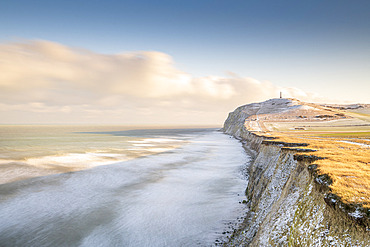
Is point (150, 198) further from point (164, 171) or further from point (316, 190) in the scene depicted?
point (316, 190)

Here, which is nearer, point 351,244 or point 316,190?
point 351,244

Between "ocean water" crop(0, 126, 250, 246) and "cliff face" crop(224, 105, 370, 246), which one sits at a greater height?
"cliff face" crop(224, 105, 370, 246)

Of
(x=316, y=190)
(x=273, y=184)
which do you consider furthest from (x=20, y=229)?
(x=316, y=190)

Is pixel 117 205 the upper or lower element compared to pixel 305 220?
lower

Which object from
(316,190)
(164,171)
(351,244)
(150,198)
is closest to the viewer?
(351,244)

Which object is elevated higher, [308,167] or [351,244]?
[308,167]

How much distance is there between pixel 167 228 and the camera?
1444 cm

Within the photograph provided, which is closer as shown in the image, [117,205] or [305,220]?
[305,220]

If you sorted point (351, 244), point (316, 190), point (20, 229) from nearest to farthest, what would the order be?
point (351, 244)
point (316, 190)
point (20, 229)

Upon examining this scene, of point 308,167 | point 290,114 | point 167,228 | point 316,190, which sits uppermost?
point 290,114

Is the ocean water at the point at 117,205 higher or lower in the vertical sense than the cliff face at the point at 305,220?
lower

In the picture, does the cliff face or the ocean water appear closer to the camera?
the cliff face

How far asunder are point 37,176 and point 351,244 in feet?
109

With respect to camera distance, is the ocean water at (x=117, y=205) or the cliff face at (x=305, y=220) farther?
the ocean water at (x=117, y=205)
